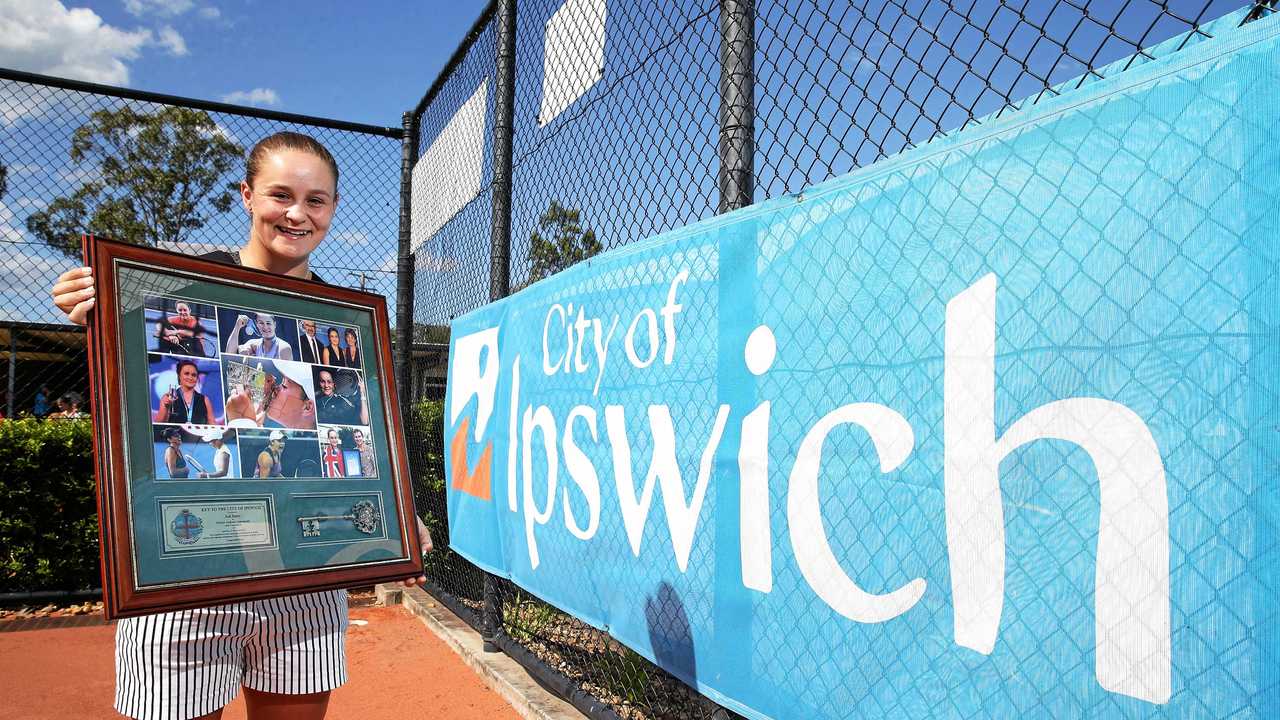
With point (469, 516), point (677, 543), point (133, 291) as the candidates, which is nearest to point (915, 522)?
point (677, 543)

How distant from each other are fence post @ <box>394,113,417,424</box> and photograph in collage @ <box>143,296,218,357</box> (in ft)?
13.9

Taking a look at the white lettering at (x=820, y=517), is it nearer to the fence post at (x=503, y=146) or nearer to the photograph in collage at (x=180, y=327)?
the photograph in collage at (x=180, y=327)

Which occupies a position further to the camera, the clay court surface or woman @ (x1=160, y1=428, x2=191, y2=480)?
the clay court surface

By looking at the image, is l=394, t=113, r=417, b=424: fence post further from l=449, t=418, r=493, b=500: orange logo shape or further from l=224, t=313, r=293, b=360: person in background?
l=224, t=313, r=293, b=360: person in background

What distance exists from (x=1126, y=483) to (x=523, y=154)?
364 centimetres

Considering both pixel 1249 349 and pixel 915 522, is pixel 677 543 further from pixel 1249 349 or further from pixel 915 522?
Result: pixel 1249 349

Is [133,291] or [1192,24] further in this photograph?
[133,291]

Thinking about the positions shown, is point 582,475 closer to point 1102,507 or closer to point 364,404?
point 364,404

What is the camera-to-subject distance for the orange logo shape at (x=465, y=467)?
402 cm

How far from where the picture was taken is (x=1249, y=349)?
1148mm

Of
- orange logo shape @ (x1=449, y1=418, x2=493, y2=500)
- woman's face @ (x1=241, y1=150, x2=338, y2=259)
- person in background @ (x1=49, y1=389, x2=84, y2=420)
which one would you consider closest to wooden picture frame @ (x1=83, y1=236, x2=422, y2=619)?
woman's face @ (x1=241, y1=150, x2=338, y2=259)

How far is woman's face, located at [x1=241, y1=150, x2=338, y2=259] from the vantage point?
1.78 m

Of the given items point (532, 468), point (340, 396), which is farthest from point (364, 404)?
point (532, 468)

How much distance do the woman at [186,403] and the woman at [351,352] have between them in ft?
1.03
